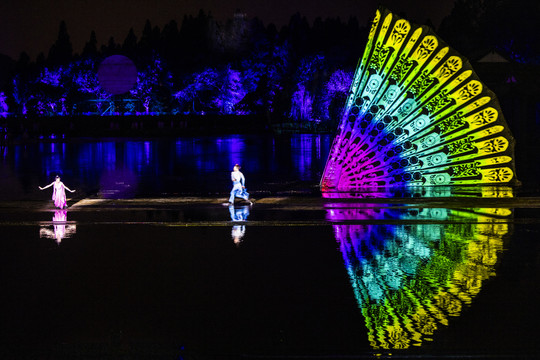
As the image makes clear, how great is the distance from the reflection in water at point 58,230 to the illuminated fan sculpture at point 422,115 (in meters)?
7.28

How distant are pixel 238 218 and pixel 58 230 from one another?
3.38 m

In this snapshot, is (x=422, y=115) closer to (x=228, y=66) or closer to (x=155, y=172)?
(x=155, y=172)

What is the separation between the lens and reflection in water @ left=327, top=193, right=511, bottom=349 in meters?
7.66

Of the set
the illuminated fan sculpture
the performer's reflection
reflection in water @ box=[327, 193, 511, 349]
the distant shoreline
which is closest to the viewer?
reflection in water @ box=[327, 193, 511, 349]

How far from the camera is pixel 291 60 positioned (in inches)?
3873

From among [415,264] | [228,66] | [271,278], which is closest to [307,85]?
[228,66]

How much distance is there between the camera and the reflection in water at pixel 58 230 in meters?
13.1

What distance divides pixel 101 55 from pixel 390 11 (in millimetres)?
97262

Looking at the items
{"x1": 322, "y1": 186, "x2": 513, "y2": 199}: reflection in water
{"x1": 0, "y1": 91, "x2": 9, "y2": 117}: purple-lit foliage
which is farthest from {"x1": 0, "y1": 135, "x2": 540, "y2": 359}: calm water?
{"x1": 0, "y1": 91, "x2": 9, "y2": 117}: purple-lit foliage

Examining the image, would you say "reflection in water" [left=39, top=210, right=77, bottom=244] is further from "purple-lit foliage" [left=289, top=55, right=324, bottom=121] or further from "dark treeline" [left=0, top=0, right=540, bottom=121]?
"purple-lit foliage" [left=289, top=55, right=324, bottom=121]

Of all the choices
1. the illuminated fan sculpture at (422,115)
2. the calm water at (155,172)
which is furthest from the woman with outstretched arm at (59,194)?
the illuminated fan sculpture at (422,115)

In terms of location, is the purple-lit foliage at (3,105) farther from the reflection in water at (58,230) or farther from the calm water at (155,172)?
the reflection in water at (58,230)

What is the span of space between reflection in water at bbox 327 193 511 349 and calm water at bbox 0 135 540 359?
0.03 meters

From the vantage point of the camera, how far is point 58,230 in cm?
1378
